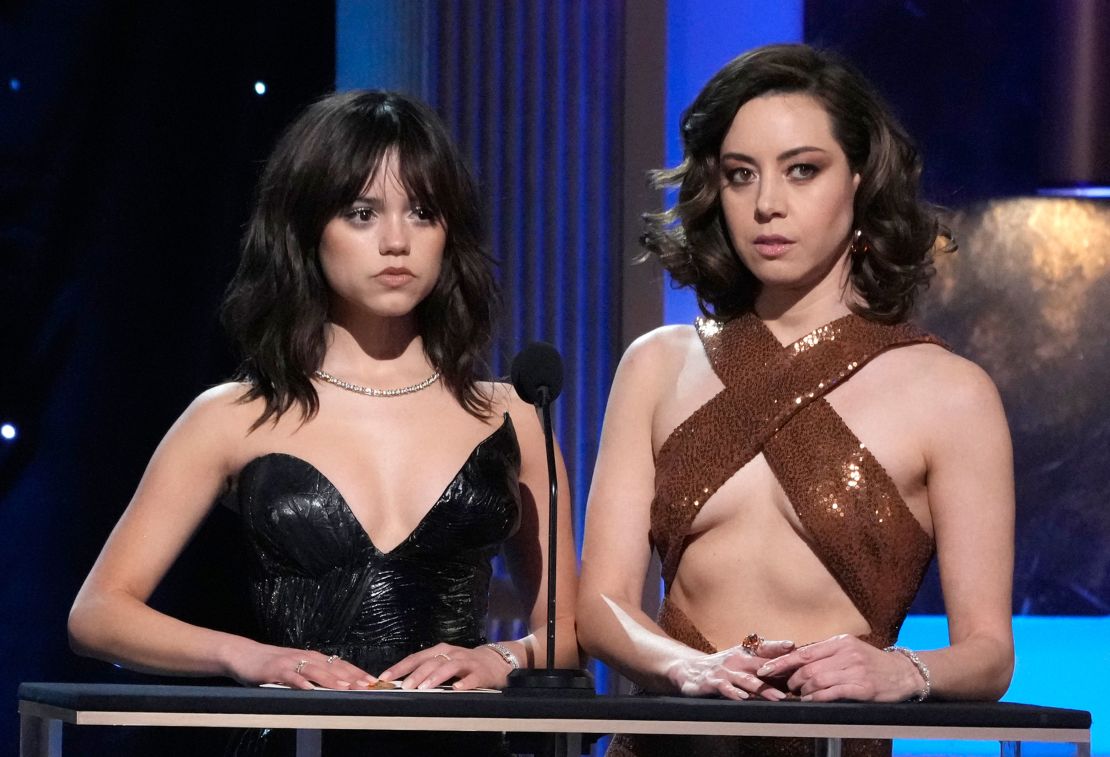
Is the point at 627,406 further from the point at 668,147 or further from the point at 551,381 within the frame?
the point at 668,147

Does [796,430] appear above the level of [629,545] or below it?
above

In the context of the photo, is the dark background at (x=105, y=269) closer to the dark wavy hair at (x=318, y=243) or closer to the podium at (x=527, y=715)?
the dark wavy hair at (x=318, y=243)

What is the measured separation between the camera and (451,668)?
257 centimetres

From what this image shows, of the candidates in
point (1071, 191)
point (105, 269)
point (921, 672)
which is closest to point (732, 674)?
point (921, 672)

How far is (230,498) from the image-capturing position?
288 centimetres

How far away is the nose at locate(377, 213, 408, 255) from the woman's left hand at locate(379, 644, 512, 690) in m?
0.62

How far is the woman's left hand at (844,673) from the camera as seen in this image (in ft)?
7.63

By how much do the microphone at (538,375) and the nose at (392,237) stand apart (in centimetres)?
40

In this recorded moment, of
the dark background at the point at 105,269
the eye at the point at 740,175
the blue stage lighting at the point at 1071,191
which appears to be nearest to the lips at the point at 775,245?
the eye at the point at 740,175

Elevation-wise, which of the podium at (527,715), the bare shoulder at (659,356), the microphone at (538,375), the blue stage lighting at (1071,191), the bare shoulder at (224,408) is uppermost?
the blue stage lighting at (1071,191)

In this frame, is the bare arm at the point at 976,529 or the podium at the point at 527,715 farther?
the bare arm at the point at 976,529

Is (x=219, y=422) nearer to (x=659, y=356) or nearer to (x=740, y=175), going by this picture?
(x=659, y=356)

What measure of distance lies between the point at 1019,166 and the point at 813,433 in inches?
94.9

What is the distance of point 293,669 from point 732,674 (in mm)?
611
